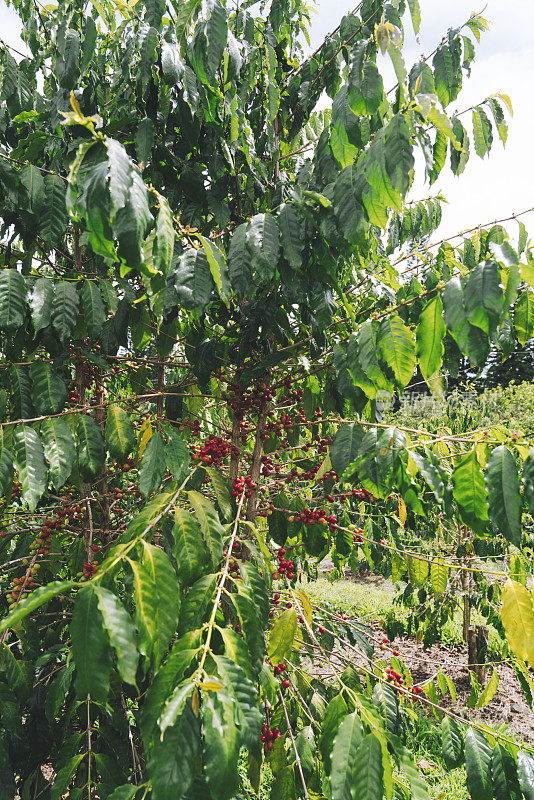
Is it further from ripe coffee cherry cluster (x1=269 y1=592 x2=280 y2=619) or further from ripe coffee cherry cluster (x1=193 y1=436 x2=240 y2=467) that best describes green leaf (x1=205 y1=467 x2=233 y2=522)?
ripe coffee cherry cluster (x1=269 y1=592 x2=280 y2=619)

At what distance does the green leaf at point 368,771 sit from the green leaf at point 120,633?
507 mm

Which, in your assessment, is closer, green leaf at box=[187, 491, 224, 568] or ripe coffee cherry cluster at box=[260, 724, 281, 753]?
green leaf at box=[187, 491, 224, 568]

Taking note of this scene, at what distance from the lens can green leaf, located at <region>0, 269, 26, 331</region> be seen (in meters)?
1.36

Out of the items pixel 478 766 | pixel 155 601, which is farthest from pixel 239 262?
pixel 478 766

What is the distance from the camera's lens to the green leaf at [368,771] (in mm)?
909

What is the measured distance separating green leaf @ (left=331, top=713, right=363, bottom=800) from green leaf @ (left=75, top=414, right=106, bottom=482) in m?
1.00

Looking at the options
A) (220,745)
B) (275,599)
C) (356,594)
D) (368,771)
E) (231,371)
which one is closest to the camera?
(220,745)

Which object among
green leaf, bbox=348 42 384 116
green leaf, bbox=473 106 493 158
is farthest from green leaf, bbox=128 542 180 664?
green leaf, bbox=473 106 493 158

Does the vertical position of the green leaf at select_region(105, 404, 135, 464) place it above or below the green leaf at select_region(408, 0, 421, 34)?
below

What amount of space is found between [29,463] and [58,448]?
0.34 feet

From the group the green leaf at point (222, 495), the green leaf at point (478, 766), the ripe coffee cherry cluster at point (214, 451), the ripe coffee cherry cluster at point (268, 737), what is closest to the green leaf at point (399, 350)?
the green leaf at point (222, 495)

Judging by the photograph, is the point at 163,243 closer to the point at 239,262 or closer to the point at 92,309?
the point at 239,262

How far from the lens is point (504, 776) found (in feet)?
3.74

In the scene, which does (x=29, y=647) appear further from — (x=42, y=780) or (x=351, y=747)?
(x=351, y=747)
